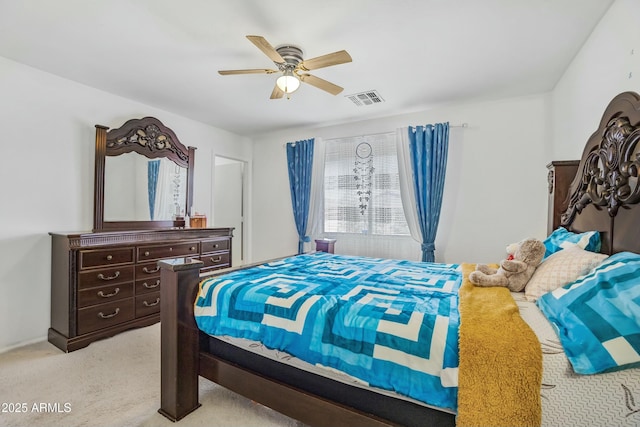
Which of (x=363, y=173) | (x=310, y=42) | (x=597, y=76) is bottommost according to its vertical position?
(x=363, y=173)

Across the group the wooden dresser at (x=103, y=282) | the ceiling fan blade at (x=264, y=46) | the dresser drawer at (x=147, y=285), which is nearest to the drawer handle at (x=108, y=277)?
the wooden dresser at (x=103, y=282)

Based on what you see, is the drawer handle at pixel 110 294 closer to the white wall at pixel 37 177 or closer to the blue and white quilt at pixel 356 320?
the white wall at pixel 37 177

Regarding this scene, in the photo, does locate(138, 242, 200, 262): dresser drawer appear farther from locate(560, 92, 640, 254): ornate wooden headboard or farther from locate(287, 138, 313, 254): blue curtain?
locate(560, 92, 640, 254): ornate wooden headboard

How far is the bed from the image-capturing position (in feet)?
3.12

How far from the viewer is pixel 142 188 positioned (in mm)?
3553

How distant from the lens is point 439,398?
1.08 m

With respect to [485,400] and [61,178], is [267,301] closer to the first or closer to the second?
[485,400]

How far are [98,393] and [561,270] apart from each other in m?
2.94

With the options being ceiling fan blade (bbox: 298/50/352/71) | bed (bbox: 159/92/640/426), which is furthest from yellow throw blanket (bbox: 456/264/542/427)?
ceiling fan blade (bbox: 298/50/352/71)

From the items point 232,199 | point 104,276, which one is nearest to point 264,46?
point 104,276

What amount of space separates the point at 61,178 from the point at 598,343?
4.15m

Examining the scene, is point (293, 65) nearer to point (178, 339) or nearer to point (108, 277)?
point (178, 339)

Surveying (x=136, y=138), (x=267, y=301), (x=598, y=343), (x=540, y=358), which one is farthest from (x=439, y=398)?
(x=136, y=138)

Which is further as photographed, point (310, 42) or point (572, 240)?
point (310, 42)
